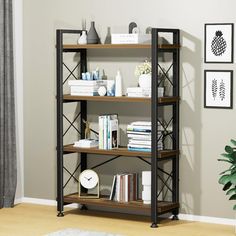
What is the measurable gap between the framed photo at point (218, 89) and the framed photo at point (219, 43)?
0.11 meters

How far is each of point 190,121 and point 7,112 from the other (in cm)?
180

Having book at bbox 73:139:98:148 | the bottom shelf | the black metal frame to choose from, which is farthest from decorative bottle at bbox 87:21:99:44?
the bottom shelf

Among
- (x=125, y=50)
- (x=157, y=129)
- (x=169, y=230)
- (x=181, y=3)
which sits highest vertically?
(x=181, y=3)

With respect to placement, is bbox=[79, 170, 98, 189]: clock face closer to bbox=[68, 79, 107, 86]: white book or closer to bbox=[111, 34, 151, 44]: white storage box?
bbox=[68, 79, 107, 86]: white book

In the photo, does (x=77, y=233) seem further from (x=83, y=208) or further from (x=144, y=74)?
(x=144, y=74)

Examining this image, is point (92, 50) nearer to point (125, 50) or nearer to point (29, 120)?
point (125, 50)

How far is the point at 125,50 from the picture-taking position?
672cm

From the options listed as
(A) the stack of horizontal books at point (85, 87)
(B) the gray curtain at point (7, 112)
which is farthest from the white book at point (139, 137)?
(B) the gray curtain at point (7, 112)

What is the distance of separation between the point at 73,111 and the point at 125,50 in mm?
804

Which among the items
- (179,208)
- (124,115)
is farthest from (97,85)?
(179,208)

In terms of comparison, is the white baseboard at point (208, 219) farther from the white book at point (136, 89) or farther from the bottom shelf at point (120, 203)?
the white book at point (136, 89)

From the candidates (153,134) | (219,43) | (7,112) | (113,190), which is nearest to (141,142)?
(153,134)

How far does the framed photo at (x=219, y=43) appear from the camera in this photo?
20.5ft

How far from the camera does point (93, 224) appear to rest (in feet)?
21.1
